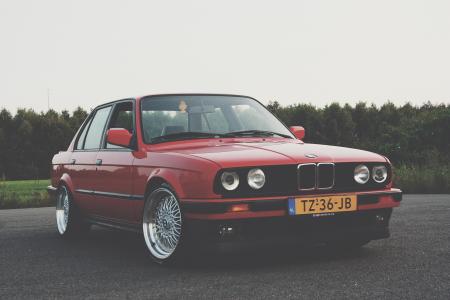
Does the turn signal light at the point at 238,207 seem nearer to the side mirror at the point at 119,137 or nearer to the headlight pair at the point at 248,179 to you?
the headlight pair at the point at 248,179

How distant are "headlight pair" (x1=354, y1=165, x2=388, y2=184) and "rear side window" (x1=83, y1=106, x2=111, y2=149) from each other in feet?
10.1

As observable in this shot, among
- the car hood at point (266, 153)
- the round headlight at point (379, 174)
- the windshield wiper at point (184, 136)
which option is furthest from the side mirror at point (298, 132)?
the round headlight at point (379, 174)

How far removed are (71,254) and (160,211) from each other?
1.40 m

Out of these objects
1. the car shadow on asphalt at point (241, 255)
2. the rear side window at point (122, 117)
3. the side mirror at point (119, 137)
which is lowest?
the car shadow on asphalt at point (241, 255)

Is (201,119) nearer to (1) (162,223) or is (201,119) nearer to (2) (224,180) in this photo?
(1) (162,223)

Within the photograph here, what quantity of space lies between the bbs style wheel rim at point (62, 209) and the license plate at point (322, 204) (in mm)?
3715

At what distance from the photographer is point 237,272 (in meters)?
5.20

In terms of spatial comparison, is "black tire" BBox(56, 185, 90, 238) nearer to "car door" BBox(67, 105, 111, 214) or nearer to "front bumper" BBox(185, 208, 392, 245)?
"car door" BBox(67, 105, 111, 214)

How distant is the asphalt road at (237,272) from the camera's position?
4445 millimetres

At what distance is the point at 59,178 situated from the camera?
8.27 meters

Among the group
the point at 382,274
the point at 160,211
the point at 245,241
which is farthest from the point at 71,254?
the point at 382,274

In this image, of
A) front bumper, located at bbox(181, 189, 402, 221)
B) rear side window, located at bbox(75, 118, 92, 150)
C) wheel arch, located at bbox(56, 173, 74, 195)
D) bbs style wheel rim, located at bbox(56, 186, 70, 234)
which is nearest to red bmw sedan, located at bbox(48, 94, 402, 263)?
front bumper, located at bbox(181, 189, 402, 221)

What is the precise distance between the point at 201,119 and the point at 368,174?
1776 mm

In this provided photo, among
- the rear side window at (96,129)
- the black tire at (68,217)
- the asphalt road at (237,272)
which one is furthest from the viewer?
the black tire at (68,217)
